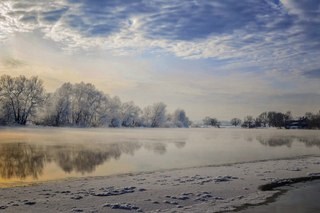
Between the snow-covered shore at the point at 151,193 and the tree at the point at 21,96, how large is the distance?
259 feet

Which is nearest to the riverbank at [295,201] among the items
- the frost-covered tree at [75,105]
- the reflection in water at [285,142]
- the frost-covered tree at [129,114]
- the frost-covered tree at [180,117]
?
the reflection in water at [285,142]

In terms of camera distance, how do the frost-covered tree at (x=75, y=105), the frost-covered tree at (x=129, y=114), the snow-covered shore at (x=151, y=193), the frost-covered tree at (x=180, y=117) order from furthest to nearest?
the frost-covered tree at (x=180, y=117), the frost-covered tree at (x=129, y=114), the frost-covered tree at (x=75, y=105), the snow-covered shore at (x=151, y=193)

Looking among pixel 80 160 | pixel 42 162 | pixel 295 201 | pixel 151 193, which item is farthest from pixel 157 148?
pixel 295 201

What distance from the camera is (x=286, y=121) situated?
174750 mm

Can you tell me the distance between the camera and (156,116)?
13912cm

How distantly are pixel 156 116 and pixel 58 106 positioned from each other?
50364mm

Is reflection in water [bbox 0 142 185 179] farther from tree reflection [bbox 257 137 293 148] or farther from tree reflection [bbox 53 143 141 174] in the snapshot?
tree reflection [bbox 257 137 293 148]

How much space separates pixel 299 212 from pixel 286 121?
174 metres

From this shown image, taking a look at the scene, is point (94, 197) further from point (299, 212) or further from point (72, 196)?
point (299, 212)

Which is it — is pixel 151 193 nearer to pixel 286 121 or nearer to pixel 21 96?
pixel 21 96

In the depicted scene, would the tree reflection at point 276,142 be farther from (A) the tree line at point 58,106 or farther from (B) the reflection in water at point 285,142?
(A) the tree line at point 58,106

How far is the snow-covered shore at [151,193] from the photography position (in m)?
11.2

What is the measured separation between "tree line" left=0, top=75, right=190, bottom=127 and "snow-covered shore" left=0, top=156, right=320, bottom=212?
7873 cm

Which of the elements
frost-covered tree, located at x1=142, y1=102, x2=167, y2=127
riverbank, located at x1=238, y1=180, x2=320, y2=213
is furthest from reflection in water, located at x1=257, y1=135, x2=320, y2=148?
frost-covered tree, located at x1=142, y1=102, x2=167, y2=127
